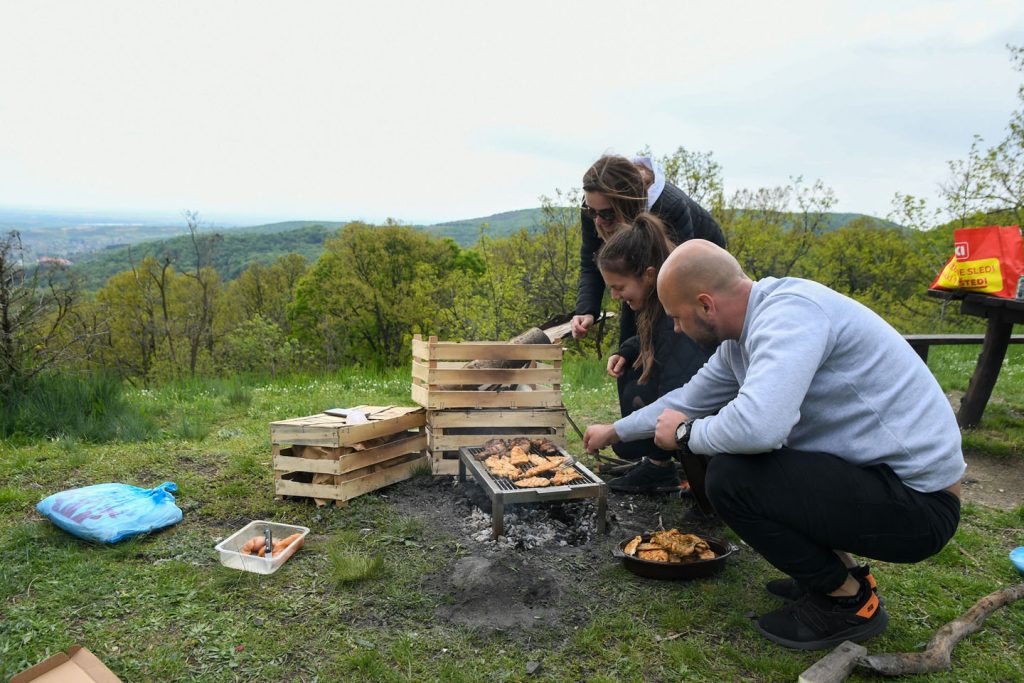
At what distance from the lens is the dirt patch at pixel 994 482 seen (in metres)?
4.46

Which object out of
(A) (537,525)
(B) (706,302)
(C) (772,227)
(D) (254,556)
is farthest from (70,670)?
(C) (772,227)

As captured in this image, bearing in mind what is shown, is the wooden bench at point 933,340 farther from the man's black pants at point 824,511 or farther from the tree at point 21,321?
the tree at point 21,321

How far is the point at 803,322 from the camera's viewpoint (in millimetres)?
2322

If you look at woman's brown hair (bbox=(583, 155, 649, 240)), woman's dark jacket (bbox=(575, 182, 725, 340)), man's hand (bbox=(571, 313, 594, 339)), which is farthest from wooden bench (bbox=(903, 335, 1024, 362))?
woman's brown hair (bbox=(583, 155, 649, 240))

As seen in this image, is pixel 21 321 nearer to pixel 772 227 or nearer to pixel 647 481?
pixel 647 481

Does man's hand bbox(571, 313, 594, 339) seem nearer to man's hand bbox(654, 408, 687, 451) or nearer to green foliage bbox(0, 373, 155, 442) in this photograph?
man's hand bbox(654, 408, 687, 451)

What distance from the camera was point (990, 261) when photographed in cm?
515

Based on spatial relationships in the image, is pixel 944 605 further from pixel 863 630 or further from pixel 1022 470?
pixel 1022 470

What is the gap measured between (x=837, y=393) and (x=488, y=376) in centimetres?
248

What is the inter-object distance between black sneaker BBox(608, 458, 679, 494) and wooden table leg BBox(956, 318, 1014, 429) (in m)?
2.90

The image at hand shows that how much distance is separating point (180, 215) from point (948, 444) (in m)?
21.5

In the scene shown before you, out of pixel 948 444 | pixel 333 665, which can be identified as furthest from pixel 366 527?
pixel 948 444

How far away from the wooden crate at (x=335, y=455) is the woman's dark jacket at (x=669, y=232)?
1.50 m

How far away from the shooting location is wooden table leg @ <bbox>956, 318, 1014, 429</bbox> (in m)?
5.61
